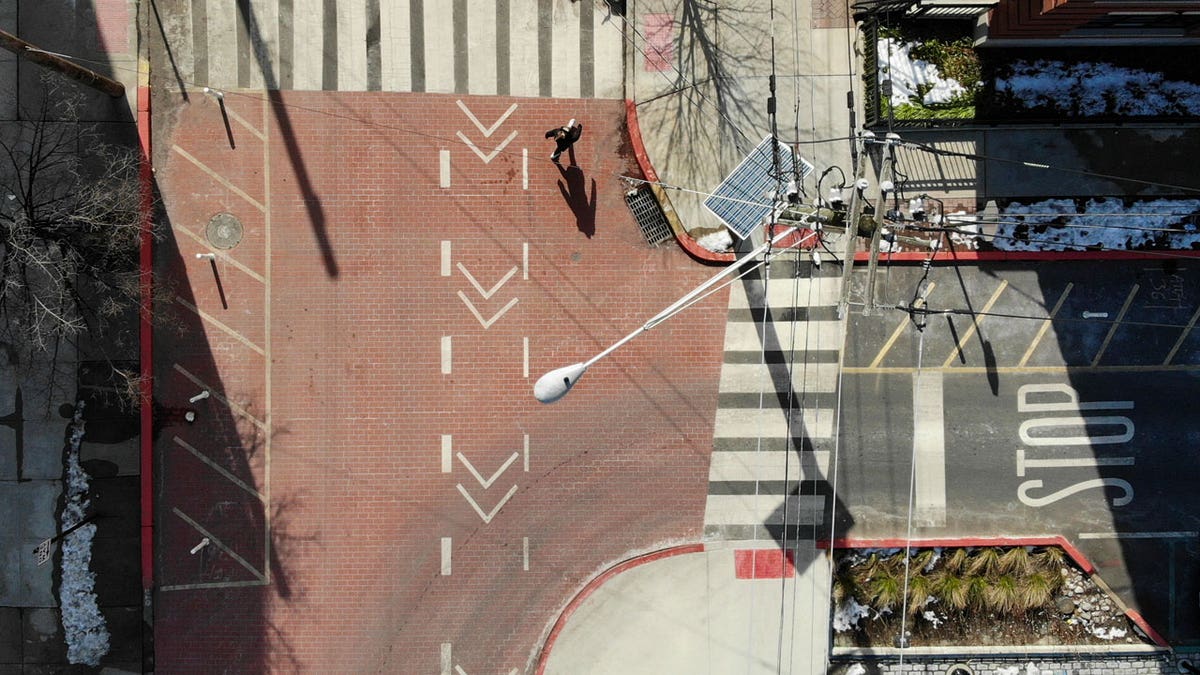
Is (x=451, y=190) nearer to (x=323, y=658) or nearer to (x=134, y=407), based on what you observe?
(x=134, y=407)

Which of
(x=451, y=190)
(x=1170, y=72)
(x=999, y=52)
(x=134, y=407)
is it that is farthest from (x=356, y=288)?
(x=1170, y=72)

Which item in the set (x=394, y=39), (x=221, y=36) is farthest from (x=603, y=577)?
(x=221, y=36)

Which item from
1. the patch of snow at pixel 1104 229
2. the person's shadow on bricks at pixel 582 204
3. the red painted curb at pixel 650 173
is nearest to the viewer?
the red painted curb at pixel 650 173

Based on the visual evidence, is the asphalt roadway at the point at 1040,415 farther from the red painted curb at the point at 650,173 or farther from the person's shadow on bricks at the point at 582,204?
the person's shadow on bricks at the point at 582,204

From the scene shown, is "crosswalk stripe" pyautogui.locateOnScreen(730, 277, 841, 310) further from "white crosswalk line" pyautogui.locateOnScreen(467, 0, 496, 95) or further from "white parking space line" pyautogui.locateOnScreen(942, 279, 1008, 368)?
"white crosswalk line" pyautogui.locateOnScreen(467, 0, 496, 95)

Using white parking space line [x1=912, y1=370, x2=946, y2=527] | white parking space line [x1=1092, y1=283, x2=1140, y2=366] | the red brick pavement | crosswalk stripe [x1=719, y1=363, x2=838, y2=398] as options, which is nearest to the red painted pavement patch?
the red brick pavement

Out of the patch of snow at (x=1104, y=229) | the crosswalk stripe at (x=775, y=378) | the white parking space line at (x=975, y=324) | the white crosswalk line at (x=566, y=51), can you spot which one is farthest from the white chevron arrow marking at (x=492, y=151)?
the white parking space line at (x=975, y=324)
